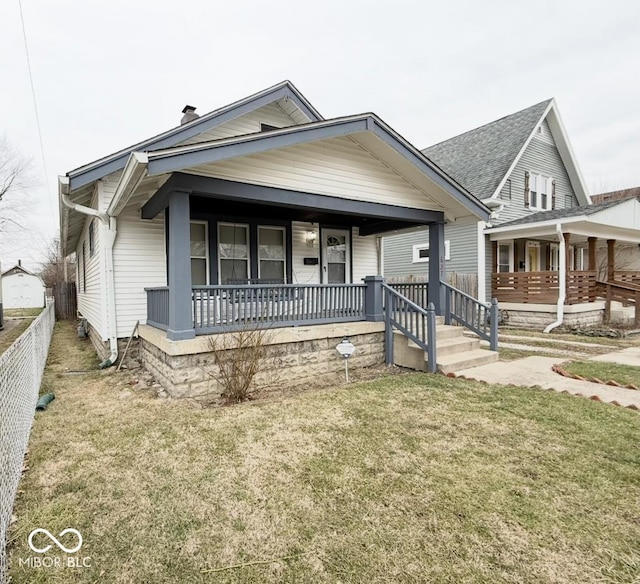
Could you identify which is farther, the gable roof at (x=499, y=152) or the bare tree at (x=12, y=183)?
the bare tree at (x=12, y=183)

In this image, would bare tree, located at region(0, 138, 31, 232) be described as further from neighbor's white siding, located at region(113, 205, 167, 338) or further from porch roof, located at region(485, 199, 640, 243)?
porch roof, located at region(485, 199, 640, 243)

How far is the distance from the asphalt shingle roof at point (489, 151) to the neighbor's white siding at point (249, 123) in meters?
8.05

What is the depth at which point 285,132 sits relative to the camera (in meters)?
5.34

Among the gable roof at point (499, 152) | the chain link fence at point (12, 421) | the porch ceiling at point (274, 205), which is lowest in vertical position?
the chain link fence at point (12, 421)

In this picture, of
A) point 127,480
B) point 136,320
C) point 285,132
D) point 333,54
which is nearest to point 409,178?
point 285,132

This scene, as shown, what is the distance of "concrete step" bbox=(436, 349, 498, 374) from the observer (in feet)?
20.0

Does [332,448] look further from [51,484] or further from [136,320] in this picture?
[136,320]

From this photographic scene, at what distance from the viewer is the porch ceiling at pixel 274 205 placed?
5.16m

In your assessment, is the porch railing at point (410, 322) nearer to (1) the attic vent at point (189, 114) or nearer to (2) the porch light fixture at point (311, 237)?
(2) the porch light fixture at point (311, 237)

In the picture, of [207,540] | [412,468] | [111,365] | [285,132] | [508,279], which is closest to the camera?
[207,540]

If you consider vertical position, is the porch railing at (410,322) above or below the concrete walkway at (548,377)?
above

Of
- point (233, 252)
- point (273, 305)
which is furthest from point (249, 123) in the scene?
point (273, 305)

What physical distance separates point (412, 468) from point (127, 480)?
227cm

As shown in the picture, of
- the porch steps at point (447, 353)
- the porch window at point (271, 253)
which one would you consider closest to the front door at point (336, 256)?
the porch window at point (271, 253)
